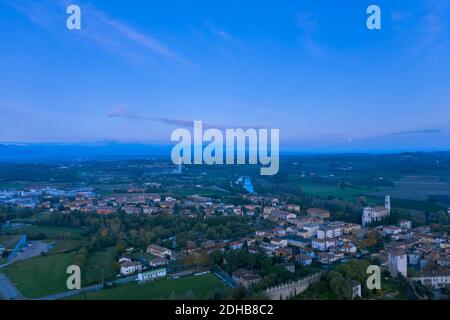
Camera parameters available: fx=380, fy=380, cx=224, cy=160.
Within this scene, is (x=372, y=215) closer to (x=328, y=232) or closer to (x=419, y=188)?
(x=328, y=232)

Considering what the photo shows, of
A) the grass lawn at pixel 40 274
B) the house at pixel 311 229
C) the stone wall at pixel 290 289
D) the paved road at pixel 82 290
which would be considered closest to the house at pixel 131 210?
the grass lawn at pixel 40 274

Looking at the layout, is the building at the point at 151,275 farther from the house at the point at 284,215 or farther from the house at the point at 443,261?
the house at the point at 284,215

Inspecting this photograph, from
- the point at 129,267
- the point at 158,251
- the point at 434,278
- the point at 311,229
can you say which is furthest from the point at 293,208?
the point at 129,267

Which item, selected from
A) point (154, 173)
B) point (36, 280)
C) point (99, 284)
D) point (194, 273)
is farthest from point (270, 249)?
point (154, 173)

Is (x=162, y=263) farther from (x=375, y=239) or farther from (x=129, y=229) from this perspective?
(x=375, y=239)

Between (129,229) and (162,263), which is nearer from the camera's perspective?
(162,263)
